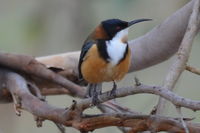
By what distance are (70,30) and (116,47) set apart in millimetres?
1653

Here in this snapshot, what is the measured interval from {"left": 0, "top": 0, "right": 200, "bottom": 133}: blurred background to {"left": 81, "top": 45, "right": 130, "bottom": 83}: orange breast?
1049 millimetres

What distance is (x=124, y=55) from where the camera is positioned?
73.6 inches

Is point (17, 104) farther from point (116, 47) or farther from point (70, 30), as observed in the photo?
point (70, 30)

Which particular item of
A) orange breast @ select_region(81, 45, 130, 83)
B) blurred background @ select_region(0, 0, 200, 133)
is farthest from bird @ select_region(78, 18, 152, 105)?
blurred background @ select_region(0, 0, 200, 133)

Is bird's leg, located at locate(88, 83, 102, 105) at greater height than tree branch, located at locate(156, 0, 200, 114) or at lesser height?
lesser

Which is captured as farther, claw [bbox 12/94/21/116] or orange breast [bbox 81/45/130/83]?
claw [bbox 12/94/21/116]

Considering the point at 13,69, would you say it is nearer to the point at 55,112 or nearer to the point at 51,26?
the point at 55,112

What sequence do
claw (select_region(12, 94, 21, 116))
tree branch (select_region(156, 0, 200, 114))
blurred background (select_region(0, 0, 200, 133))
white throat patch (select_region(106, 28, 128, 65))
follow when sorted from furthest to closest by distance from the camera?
blurred background (select_region(0, 0, 200, 133))
claw (select_region(12, 94, 21, 116))
white throat patch (select_region(106, 28, 128, 65))
tree branch (select_region(156, 0, 200, 114))

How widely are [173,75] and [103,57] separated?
0.23 m

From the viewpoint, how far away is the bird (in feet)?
6.10

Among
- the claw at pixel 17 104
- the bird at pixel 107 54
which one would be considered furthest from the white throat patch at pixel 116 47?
the claw at pixel 17 104

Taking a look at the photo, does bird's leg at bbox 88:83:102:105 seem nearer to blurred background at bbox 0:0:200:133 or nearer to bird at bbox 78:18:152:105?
bird at bbox 78:18:152:105

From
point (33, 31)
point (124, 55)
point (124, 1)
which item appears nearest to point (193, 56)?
point (124, 1)

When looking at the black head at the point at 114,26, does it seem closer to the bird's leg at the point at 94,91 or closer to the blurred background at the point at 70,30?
the bird's leg at the point at 94,91
